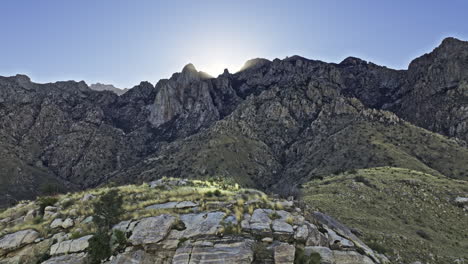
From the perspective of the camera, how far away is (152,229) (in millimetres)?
18547

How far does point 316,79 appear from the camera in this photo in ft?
624

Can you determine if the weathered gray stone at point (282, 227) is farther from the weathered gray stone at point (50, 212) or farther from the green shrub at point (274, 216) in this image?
the weathered gray stone at point (50, 212)

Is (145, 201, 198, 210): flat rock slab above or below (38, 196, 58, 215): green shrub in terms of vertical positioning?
above

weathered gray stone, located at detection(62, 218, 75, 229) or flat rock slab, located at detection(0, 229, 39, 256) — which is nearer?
flat rock slab, located at detection(0, 229, 39, 256)

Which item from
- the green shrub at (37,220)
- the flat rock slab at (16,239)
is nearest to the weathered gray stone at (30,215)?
the green shrub at (37,220)

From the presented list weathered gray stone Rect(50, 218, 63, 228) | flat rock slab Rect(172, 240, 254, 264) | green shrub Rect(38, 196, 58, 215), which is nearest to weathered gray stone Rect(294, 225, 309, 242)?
flat rock slab Rect(172, 240, 254, 264)

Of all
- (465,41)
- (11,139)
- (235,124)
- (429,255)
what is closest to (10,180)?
(11,139)

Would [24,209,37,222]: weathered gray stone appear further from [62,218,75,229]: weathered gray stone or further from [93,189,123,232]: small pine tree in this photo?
[93,189,123,232]: small pine tree

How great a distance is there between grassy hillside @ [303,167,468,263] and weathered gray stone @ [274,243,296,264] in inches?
503

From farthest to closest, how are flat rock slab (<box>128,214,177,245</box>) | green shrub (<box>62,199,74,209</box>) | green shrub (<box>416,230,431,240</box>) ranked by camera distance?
green shrub (<box>416,230,431,240</box>) → green shrub (<box>62,199,74,209</box>) → flat rock slab (<box>128,214,177,245</box>)

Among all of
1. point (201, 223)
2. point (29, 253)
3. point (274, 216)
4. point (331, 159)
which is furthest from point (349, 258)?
point (331, 159)

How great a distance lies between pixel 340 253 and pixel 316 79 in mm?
Result: 183497

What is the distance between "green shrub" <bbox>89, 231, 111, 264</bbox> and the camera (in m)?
17.3

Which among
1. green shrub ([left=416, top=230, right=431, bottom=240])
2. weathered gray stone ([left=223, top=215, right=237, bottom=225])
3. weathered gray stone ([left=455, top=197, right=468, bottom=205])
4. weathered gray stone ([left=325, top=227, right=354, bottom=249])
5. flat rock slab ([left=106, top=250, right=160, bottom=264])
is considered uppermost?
weathered gray stone ([left=223, top=215, right=237, bottom=225])
